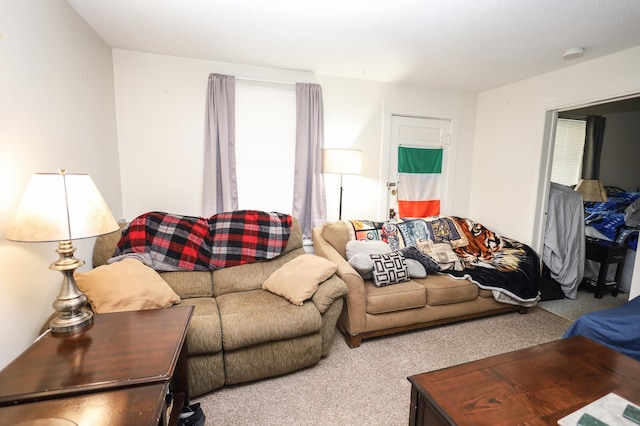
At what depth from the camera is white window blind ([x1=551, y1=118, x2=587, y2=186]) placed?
177 inches

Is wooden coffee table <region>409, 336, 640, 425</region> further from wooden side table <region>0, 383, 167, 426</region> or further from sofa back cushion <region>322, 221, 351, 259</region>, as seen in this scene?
sofa back cushion <region>322, 221, 351, 259</region>

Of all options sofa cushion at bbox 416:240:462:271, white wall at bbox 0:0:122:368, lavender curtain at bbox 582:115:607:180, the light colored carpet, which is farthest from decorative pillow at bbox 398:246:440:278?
lavender curtain at bbox 582:115:607:180

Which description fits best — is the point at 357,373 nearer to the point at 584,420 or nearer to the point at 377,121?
the point at 584,420

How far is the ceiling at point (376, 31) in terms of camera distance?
6.08ft

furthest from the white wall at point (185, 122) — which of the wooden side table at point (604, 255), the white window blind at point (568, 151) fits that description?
the white window blind at point (568, 151)

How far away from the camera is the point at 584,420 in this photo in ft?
3.28

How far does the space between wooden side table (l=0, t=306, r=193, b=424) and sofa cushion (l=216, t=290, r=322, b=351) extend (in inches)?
15.9

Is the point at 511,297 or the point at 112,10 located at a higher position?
the point at 112,10

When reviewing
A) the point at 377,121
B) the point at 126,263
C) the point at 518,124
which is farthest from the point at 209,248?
the point at 518,124

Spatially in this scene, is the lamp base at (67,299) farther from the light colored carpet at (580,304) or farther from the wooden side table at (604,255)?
the wooden side table at (604,255)

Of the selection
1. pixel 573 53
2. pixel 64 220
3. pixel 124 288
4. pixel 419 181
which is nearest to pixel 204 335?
pixel 124 288

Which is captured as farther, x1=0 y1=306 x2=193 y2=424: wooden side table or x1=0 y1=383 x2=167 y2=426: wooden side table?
x1=0 y1=306 x2=193 y2=424: wooden side table

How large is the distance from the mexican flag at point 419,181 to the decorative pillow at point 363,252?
37.5 inches

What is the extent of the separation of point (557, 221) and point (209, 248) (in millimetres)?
3582
